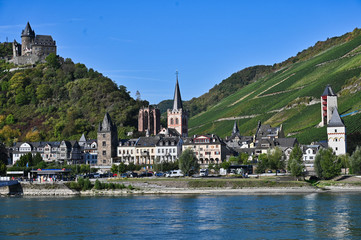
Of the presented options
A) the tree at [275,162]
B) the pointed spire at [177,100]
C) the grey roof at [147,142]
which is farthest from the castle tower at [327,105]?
the tree at [275,162]

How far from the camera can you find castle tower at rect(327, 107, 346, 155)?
108062 mm

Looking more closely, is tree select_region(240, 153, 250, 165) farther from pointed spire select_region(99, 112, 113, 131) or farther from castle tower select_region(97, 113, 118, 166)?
pointed spire select_region(99, 112, 113, 131)

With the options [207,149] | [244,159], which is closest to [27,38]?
[207,149]

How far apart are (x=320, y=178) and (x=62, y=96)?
3813 inches

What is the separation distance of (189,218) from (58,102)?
118 metres

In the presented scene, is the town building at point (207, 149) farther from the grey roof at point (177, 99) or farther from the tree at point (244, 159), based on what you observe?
the grey roof at point (177, 99)

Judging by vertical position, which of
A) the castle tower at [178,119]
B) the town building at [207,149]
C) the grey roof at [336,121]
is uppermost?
the castle tower at [178,119]

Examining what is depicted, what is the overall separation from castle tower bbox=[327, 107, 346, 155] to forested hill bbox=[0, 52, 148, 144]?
169ft

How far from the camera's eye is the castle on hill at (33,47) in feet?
611

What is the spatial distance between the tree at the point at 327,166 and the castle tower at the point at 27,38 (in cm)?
12282

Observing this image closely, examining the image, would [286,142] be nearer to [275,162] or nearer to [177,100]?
[275,162]

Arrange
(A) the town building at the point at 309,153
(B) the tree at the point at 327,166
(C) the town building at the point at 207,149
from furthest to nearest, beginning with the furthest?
1. (C) the town building at the point at 207,149
2. (A) the town building at the point at 309,153
3. (B) the tree at the point at 327,166

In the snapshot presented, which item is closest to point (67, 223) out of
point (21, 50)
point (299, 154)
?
point (299, 154)

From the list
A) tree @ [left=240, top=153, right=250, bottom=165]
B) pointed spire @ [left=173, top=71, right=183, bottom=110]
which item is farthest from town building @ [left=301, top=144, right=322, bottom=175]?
pointed spire @ [left=173, top=71, right=183, bottom=110]
